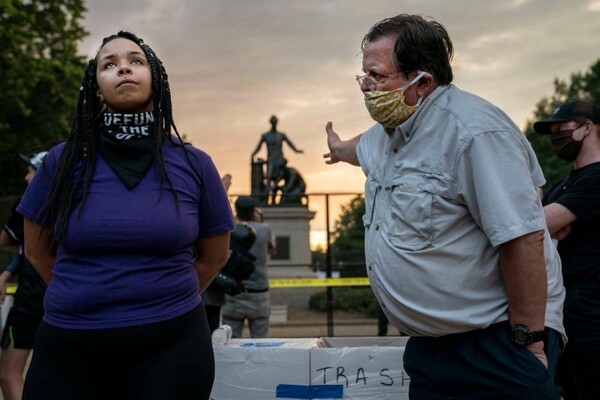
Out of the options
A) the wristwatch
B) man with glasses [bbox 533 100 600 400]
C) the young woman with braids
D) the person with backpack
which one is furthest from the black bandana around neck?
the person with backpack

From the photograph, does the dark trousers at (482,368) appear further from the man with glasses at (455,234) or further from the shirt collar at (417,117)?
the shirt collar at (417,117)

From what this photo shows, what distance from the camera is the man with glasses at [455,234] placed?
7.50 feet

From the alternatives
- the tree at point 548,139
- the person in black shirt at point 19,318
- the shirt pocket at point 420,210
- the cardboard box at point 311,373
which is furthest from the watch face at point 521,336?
the tree at point 548,139

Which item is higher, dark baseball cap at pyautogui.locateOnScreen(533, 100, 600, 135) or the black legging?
dark baseball cap at pyautogui.locateOnScreen(533, 100, 600, 135)

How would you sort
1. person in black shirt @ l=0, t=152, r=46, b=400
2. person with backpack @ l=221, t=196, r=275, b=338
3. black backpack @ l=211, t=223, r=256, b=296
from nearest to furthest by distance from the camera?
person in black shirt @ l=0, t=152, r=46, b=400, black backpack @ l=211, t=223, r=256, b=296, person with backpack @ l=221, t=196, r=275, b=338

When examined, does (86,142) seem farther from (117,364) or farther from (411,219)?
(411,219)

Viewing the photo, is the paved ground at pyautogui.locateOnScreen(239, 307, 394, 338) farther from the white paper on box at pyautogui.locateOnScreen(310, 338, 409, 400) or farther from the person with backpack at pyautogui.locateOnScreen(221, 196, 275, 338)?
the white paper on box at pyautogui.locateOnScreen(310, 338, 409, 400)

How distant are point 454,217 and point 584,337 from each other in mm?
1532

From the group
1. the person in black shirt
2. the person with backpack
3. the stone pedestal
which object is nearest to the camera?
the person in black shirt

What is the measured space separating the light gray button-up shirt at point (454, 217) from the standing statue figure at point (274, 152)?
66.6ft

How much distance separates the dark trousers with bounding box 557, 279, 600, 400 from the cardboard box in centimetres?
81

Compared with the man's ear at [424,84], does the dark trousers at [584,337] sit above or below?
below

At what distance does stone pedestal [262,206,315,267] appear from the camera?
72.0ft

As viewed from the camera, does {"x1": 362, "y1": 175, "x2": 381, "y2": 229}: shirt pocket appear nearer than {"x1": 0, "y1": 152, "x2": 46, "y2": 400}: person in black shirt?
Yes
